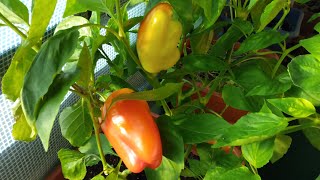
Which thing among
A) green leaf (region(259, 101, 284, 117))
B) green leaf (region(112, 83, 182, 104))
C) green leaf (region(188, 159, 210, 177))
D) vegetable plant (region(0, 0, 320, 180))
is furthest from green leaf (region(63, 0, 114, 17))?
green leaf (region(188, 159, 210, 177))

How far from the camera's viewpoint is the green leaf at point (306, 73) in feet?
1.29

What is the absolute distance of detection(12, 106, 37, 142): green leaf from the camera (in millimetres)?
417

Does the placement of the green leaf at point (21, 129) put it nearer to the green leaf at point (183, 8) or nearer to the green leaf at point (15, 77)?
the green leaf at point (15, 77)

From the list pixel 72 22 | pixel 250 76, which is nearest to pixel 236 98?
pixel 250 76

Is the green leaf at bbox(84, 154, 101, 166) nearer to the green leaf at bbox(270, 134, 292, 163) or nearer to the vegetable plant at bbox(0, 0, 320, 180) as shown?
the vegetable plant at bbox(0, 0, 320, 180)

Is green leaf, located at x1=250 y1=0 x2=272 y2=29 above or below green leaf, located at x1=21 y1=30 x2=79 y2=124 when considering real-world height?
below

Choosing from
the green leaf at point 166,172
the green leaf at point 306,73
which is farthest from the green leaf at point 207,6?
the green leaf at point 166,172

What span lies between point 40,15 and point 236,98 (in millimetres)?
295

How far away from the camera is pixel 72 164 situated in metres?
0.57

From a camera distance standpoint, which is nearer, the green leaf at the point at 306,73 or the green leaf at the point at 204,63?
the green leaf at the point at 306,73

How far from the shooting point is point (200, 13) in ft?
1.67

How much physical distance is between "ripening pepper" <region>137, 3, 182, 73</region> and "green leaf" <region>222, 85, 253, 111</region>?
0.10 metres

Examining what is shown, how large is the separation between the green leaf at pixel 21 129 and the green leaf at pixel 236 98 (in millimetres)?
256

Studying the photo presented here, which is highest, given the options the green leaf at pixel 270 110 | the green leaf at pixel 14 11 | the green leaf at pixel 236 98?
the green leaf at pixel 14 11
